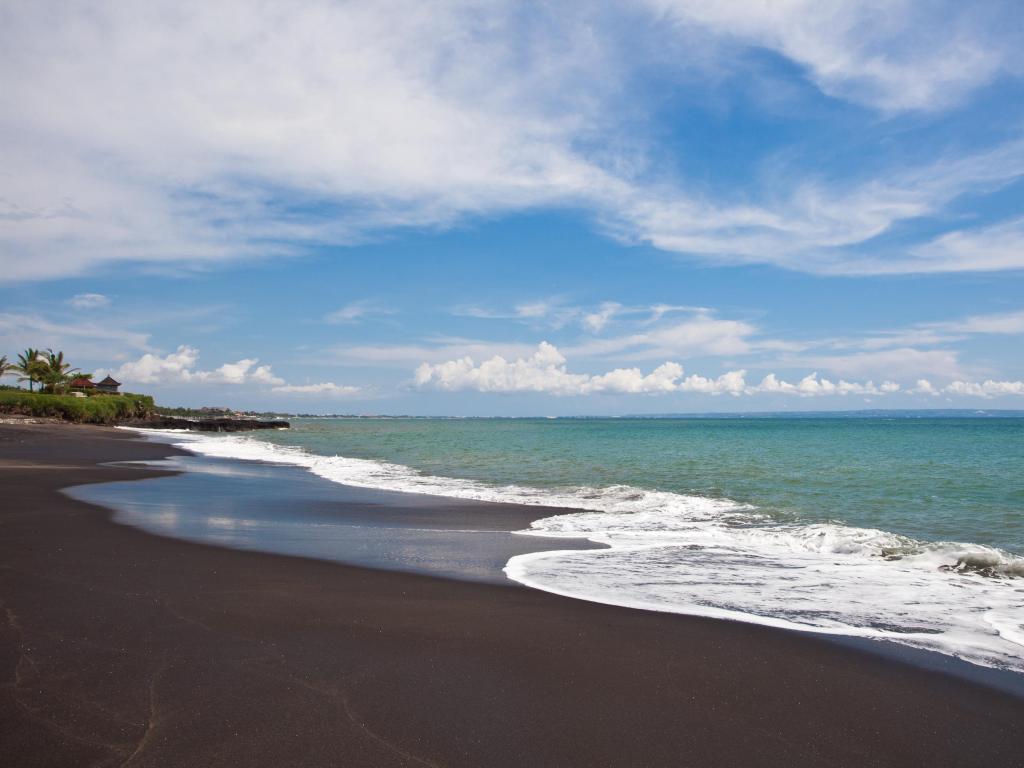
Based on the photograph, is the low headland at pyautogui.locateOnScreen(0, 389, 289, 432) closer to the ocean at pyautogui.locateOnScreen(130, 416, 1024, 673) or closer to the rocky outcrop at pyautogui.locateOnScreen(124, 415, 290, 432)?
the rocky outcrop at pyautogui.locateOnScreen(124, 415, 290, 432)

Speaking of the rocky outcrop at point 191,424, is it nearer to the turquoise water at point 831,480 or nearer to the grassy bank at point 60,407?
Result: the grassy bank at point 60,407

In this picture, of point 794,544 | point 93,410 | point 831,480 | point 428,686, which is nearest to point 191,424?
point 93,410

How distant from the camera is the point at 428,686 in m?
5.12

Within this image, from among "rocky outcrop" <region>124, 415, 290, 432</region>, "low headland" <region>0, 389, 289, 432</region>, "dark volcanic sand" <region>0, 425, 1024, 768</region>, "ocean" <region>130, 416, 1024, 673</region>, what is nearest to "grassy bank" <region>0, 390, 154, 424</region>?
"low headland" <region>0, 389, 289, 432</region>

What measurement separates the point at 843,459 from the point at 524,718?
37.3m

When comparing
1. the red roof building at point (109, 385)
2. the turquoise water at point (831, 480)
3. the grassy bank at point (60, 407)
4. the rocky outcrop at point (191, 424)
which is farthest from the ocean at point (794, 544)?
the red roof building at point (109, 385)

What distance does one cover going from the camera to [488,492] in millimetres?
20844

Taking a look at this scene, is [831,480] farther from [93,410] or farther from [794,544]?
[93,410]

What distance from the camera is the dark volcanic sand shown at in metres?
4.19

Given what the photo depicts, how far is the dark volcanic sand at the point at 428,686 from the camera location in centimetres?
419

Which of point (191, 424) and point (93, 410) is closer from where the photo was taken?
point (93, 410)

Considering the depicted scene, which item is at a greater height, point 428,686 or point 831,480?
point 428,686

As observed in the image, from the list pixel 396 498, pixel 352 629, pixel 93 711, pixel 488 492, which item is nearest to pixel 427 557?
pixel 352 629

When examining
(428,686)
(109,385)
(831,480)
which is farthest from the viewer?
(109,385)
